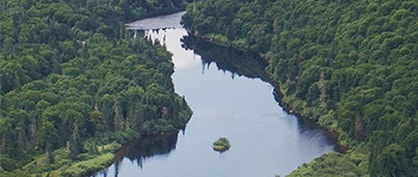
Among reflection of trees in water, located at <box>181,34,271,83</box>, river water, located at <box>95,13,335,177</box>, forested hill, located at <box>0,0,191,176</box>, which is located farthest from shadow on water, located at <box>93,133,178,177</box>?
reflection of trees in water, located at <box>181,34,271,83</box>

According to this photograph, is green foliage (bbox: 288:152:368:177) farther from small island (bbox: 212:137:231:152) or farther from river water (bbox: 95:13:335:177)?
small island (bbox: 212:137:231:152)

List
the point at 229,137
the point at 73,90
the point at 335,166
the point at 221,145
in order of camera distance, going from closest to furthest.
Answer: the point at 335,166 → the point at 221,145 → the point at 229,137 → the point at 73,90

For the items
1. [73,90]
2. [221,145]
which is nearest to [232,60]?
[73,90]

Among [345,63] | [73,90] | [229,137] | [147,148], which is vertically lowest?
[147,148]

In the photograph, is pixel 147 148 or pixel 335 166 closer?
pixel 335 166

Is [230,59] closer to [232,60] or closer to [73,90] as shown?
[232,60]
